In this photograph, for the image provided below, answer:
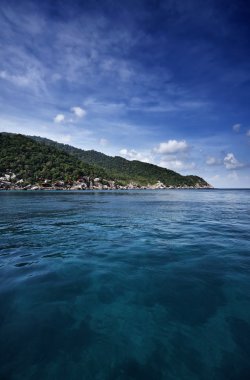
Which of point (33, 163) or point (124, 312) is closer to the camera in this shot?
point (124, 312)

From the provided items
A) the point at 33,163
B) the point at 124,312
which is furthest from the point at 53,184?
the point at 124,312

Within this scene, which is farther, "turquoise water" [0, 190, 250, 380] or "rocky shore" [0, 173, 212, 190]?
"rocky shore" [0, 173, 212, 190]

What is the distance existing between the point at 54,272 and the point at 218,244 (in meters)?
9.47

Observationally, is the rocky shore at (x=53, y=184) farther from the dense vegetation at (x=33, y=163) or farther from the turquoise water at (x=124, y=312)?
the turquoise water at (x=124, y=312)

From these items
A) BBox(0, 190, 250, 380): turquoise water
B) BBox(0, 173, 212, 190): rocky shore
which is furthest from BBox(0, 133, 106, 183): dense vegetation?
BBox(0, 190, 250, 380): turquoise water

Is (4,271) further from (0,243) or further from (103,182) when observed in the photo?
(103,182)

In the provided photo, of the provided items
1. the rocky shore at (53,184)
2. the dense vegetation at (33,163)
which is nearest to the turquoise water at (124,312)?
the rocky shore at (53,184)

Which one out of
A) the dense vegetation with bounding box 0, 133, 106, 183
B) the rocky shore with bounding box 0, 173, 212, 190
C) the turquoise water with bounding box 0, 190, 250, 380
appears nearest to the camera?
the turquoise water with bounding box 0, 190, 250, 380

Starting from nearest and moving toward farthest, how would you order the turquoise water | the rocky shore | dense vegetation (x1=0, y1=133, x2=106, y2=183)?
1. the turquoise water
2. the rocky shore
3. dense vegetation (x1=0, y1=133, x2=106, y2=183)

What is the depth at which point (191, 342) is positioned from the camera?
192 inches

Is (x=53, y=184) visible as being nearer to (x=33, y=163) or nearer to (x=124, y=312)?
(x=33, y=163)

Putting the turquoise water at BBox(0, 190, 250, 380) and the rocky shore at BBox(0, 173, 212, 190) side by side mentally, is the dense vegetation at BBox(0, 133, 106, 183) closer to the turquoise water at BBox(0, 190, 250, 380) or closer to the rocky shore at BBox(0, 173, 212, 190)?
the rocky shore at BBox(0, 173, 212, 190)

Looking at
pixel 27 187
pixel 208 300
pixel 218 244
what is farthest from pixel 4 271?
pixel 27 187

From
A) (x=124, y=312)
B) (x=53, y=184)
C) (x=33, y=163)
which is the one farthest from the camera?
(x=33, y=163)
